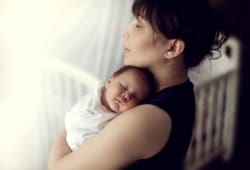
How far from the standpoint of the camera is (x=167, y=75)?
2.40 feet

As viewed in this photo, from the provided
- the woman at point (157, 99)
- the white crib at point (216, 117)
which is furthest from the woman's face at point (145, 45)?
the white crib at point (216, 117)

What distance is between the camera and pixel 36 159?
29.9 inches

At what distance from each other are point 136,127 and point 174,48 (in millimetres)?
124

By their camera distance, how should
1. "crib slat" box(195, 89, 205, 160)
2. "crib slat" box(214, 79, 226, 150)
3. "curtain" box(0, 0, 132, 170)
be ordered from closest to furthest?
1. "curtain" box(0, 0, 132, 170)
2. "crib slat" box(195, 89, 205, 160)
3. "crib slat" box(214, 79, 226, 150)

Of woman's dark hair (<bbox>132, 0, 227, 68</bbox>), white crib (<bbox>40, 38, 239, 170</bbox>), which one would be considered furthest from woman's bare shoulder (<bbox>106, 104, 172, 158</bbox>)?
white crib (<bbox>40, 38, 239, 170</bbox>)

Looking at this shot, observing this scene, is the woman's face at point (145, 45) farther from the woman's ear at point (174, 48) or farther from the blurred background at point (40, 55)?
the blurred background at point (40, 55)

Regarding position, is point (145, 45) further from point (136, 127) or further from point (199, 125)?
point (199, 125)

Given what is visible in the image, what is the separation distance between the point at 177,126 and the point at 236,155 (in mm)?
1049

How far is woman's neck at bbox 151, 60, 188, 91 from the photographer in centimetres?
73

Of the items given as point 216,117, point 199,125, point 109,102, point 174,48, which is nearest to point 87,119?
point 109,102

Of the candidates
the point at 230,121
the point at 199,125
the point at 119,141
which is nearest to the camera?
the point at 119,141

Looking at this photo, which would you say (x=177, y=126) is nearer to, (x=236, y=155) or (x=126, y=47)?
(x=126, y=47)

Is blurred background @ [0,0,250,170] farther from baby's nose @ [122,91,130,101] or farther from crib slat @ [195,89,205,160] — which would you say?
crib slat @ [195,89,205,160]

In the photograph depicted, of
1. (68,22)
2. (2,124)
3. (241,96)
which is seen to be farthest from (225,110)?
(2,124)
